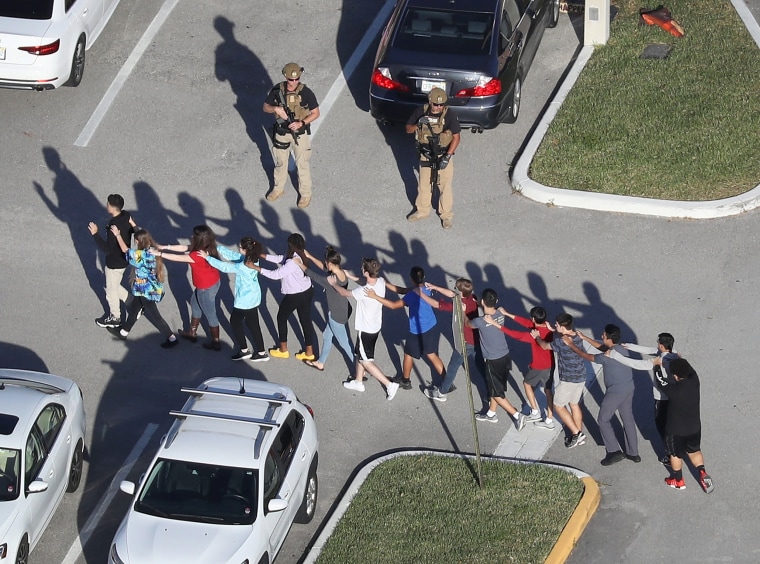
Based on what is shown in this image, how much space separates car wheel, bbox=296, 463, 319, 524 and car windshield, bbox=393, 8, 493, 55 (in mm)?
6613

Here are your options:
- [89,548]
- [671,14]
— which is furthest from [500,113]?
[89,548]

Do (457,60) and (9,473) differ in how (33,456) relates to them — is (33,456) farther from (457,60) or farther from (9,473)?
(457,60)

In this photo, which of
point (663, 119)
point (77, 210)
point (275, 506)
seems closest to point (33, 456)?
point (275, 506)

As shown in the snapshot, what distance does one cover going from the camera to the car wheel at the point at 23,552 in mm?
10422

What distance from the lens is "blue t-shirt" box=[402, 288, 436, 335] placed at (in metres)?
12.2

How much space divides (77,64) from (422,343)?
7557 mm

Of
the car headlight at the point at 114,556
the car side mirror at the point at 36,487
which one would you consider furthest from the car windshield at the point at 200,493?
the car side mirror at the point at 36,487

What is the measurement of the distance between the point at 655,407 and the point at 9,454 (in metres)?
6.10

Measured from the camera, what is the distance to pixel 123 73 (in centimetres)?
1764

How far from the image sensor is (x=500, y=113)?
51.3ft

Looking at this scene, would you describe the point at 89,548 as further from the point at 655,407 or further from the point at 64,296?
A: the point at 655,407

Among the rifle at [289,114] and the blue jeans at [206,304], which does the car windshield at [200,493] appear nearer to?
the blue jeans at [206,304]

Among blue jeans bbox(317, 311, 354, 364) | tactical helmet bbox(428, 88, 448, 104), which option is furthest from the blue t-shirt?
tactical helmet bbox(428, 88, 448, 104)

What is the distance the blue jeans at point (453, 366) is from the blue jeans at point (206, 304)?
2628mm
